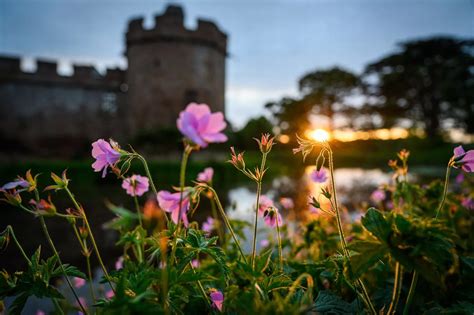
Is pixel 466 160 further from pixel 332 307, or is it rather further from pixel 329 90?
pixel 329 90

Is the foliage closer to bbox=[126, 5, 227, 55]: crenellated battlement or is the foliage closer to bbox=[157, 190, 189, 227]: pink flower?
bbox=[157, 190, 189, 227]: pink flower

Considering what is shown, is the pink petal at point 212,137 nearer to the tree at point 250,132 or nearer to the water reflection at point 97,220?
the water reflection at point 97,220

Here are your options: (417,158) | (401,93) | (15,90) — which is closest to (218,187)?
(15,90)

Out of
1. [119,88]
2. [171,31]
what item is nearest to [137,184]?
[171,31]

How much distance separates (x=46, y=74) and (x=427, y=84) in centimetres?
2624

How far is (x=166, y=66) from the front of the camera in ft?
59.3

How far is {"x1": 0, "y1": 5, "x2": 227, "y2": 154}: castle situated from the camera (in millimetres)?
17750

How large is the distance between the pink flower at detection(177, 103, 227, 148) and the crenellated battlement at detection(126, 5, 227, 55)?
18.6 m

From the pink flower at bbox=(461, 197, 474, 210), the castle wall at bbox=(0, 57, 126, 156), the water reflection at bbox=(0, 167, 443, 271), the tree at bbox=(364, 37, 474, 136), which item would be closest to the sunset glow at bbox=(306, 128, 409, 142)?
the tree at bbox=(364, 37, 474, 136)

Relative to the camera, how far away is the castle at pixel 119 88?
17750mm

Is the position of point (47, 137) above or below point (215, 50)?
below

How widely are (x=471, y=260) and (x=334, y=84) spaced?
32793 millimetres

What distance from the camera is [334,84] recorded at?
31969 millimetres

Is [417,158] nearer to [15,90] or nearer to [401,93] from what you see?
[401,93]
